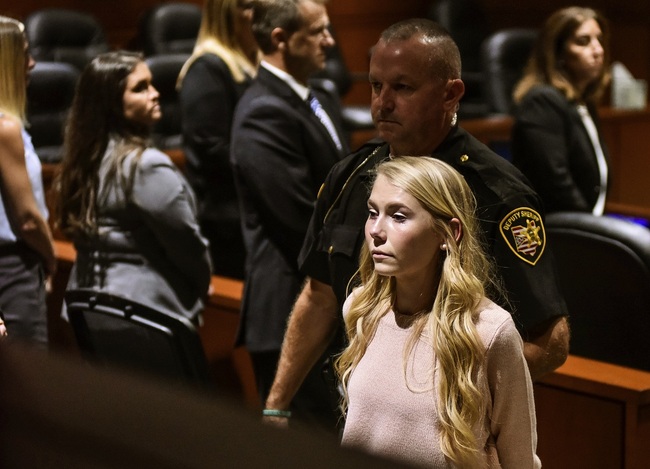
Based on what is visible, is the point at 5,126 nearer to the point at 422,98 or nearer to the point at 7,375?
the point at 422,98

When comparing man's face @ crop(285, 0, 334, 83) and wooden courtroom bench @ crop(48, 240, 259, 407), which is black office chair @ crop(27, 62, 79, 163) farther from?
man's face @ crop(285, 0, 334, 83)

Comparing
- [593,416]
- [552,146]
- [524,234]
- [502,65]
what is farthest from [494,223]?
[502,65]

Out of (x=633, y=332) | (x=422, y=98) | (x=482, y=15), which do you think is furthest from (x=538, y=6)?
(x=422, y=98)

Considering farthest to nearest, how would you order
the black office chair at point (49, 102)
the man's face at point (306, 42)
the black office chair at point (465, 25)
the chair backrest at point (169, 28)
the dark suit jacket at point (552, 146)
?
the black office chair at point (465, 25), the chair backrest at point (169, 28), the black office chair at point (49, 102), the dark suit jacket at point (552, 146), the man's face at point (306, 42)

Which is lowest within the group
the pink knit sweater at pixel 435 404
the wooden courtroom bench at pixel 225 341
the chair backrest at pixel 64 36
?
the chair backrest at pixel 64 36

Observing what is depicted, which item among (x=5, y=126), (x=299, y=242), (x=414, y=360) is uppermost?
(x=414, y=360)

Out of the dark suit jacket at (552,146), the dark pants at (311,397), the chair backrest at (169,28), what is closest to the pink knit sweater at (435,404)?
the dark pants at (311,397)

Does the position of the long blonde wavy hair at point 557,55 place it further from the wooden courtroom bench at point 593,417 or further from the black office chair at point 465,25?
the black office chair at point 465,25

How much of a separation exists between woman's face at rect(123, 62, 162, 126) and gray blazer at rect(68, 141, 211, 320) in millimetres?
80

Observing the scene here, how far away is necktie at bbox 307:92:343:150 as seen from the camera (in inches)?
104

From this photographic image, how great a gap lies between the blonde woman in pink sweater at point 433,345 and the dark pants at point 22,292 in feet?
4.18

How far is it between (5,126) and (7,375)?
6.10 ft

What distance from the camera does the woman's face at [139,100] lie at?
2.65m

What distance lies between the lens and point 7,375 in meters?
0.73
